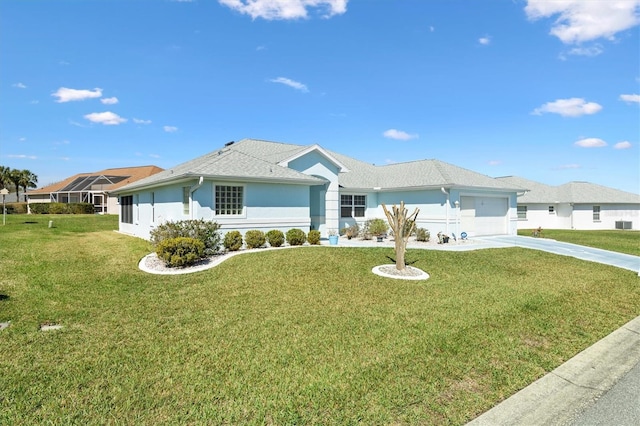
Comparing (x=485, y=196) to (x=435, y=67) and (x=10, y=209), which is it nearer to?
(x=435, y=67)

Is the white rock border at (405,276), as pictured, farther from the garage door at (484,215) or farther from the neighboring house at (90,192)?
the neighboring house at (90,192)

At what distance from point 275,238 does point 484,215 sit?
14.2 meters

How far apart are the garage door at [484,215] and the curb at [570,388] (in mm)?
14960

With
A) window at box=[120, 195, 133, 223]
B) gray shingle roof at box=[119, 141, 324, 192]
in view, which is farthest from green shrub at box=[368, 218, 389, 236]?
window at box=[120, 195, 133, 223]

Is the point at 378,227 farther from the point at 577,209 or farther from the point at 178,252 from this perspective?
the point at 577,209

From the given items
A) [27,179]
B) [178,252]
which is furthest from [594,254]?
[27,179]

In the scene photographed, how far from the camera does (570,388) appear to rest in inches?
178

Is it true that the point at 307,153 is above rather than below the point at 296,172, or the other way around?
above

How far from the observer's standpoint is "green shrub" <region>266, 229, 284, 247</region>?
1511cm

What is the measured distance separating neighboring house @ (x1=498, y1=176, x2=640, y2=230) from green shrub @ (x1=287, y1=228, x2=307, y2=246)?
2744 cm

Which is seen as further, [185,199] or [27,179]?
[27,179]

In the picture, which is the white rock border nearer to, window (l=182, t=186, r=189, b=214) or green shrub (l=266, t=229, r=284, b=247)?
green shrub (l=266, t=229, r=284, b=247)

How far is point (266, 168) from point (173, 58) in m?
6.96

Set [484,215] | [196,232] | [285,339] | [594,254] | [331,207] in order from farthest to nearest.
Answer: [484,215], [331,207], [594,254], [196,232], [285,339]
